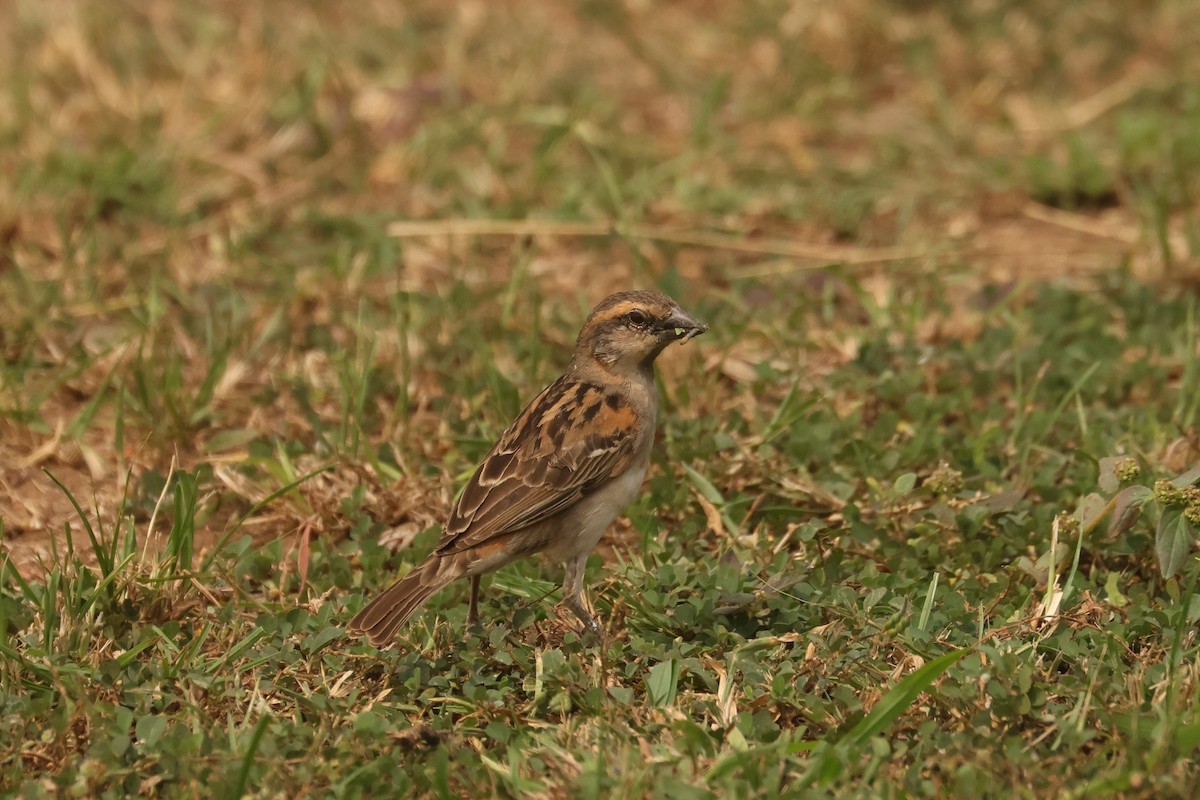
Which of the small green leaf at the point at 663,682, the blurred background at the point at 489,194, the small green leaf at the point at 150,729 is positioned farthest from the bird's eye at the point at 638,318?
the small green leaf at the point at 150,729

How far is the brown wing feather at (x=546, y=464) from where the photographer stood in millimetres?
5957

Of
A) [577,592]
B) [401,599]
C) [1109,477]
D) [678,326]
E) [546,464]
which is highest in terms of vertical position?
[678,326]

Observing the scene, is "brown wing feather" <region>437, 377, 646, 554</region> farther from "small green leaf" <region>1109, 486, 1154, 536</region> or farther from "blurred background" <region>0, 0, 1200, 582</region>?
"small green leaf" <region>1109, 486, 1154, 536</region>

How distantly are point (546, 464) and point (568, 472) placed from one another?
9 centimetres

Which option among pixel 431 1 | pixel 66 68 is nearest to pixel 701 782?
pixel 66 68

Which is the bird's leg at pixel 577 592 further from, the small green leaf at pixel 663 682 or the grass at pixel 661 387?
the small green leaf at pixel 663 682

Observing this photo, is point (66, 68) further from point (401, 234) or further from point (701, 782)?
point (701, 782)

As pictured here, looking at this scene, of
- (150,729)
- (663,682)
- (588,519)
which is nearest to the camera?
(150,729)

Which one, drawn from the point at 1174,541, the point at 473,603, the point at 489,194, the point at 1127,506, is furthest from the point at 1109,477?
the point at 489,194

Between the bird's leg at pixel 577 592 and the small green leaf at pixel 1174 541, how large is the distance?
1.91m

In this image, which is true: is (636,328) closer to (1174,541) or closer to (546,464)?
(546,464)

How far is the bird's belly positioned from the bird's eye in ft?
2.09

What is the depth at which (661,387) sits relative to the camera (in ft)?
23.9

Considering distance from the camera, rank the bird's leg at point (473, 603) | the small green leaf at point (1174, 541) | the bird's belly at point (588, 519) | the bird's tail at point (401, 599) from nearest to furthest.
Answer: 1. the small green leaf at point (1174, 541)
2. the bird's tail at point (401, 599)
3. the bird's leg at point (473, 603)
4. the bird's belly at point (588, 519)
